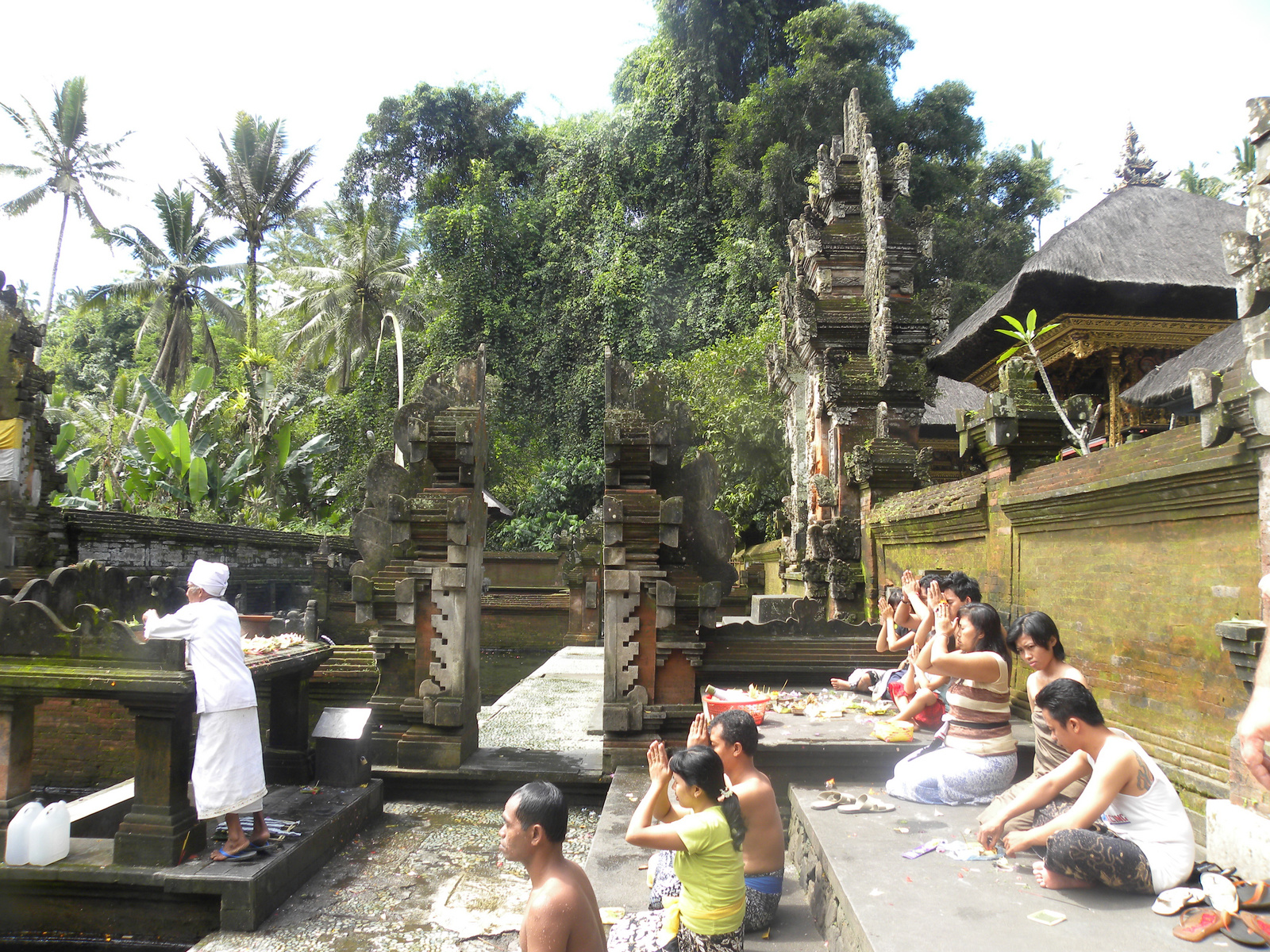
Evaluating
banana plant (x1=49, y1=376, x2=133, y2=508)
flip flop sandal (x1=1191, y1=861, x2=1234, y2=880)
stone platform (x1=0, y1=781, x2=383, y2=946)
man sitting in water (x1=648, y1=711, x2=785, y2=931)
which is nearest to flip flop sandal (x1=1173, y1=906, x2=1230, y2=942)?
flip flop sandal (x1=1191, y1=861, x2=1234, y2=880)

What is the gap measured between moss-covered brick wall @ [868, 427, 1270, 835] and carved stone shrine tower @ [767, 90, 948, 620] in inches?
183

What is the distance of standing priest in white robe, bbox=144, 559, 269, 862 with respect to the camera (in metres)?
4.82

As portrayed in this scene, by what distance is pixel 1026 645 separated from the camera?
4.37 meters

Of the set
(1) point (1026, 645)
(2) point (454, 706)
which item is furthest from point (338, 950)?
(1) point (1026, 645)

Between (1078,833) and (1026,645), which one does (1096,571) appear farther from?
(1078,833)

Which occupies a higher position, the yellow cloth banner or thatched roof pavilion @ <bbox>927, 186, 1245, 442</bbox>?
thatched roof pavilion @ <bbox>927, 186, 1245, 442</bbox>

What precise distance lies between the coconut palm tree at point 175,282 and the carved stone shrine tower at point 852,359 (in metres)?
27.0

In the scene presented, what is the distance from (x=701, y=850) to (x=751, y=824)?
466 millimetres

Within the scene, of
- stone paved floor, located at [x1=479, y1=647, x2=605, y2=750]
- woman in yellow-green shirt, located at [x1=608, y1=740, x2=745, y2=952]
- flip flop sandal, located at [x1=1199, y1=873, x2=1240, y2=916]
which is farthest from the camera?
stone paved floor, located at [x1=479, y1=647, x2=605, y2=750]

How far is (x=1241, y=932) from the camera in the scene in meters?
3.09

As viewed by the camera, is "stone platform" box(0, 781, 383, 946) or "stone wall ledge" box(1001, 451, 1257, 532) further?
"stone platform" box(0, 781, 383, 946)

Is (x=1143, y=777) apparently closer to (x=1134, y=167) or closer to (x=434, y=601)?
(x=434, y=601)

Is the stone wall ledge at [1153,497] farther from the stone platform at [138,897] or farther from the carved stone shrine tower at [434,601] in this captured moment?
the stone platform at [138,897]

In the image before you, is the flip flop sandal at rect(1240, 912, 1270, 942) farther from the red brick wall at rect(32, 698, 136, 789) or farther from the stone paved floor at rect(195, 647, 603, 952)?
the red brick wall at rect(32, 698, 136, 789)
